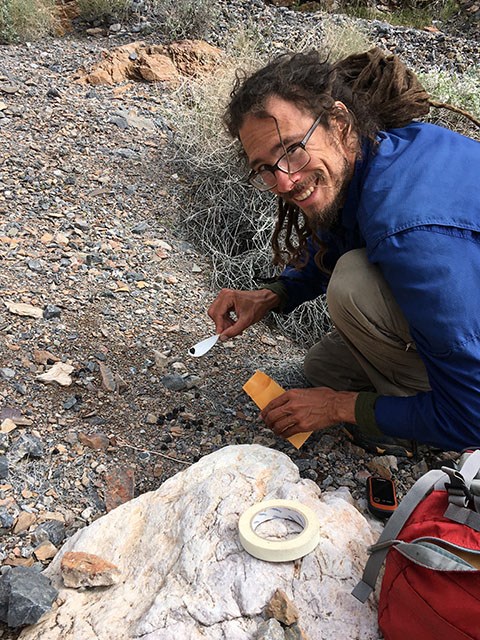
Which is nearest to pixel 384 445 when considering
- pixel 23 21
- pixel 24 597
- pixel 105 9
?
pixel 24 597

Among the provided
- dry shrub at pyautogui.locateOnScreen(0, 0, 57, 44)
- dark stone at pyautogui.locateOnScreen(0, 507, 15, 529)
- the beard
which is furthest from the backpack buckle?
dry shrub at pyautogui.locateOnScreen(0, 0, 57, 44)

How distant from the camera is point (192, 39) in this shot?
568 centimetres

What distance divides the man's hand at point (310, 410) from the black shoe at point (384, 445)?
30cm

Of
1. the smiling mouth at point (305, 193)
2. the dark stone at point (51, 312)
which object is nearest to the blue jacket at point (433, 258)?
the smiling mouth at point (305, 193)

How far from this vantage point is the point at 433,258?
1610 mm

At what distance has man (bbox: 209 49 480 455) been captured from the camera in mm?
1623

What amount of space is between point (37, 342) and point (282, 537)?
1446 millimetres

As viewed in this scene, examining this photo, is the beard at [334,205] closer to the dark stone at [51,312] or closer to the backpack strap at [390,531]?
the backpack strap at [390,531]

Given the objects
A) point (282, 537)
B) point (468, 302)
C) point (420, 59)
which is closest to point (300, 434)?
point (282, 537)

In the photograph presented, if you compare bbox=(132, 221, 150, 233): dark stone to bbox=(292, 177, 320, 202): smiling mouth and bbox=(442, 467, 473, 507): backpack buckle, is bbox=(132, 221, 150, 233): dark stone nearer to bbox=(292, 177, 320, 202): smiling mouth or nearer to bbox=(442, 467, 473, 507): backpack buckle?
bbox=(292, 177, 320, 202): smiling mouth

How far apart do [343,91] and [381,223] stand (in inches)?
19.3

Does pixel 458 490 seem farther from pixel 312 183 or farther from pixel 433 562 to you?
pixel 312 183

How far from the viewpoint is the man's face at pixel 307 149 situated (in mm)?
1830

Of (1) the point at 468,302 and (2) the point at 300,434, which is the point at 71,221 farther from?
(1) the point at 468,302
